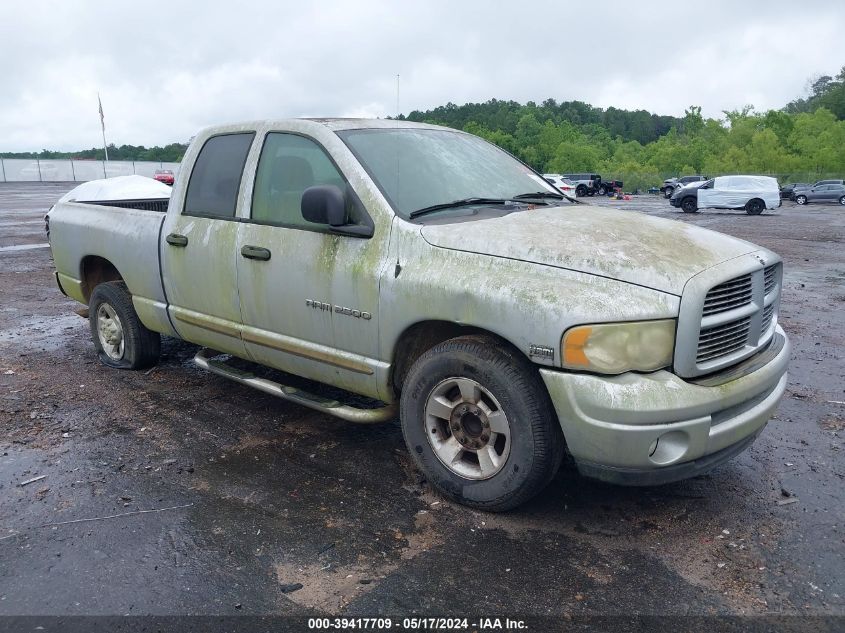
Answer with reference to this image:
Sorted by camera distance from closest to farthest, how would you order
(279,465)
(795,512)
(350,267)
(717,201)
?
(795,512), (350,267), (279,465), (717,201)

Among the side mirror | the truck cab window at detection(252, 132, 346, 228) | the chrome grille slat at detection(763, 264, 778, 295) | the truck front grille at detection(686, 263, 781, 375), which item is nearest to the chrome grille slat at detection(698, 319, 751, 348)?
the truck front grille at detection(686, 263, 781, 375)

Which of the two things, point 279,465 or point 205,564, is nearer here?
point 205,564

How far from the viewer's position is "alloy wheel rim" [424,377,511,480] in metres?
3.34

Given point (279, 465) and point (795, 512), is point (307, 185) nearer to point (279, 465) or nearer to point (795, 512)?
point (279, 465)

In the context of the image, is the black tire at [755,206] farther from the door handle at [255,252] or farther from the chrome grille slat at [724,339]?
the door handle at [255,252]

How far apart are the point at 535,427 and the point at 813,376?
363 cm

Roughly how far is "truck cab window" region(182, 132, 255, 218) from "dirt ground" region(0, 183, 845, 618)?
1390mm

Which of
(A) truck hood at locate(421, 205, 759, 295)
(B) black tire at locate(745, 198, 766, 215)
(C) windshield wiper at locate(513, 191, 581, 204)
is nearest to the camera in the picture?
(A) truck hood at locate(421, 205, 759, 295)

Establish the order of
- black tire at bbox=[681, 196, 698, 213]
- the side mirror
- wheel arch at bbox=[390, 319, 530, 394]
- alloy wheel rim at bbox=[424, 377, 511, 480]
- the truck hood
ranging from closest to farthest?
the truck hood < alloy wheel rim at bbox=[424, 377, 511, 480] < wheel arch at bbox=[390, 319, 530, 394] < the side mirror < black tire at bbox=[681, 196, 698, 213]

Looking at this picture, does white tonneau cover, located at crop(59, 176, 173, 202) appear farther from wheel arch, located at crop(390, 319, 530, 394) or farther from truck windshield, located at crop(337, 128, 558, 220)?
wheel arch, located at crop(390, 319, 530, 394)

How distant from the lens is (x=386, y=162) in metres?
4.00

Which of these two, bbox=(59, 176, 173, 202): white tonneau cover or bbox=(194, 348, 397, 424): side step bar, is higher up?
bbox=(59, 176, 173, 202): white tonneau cover

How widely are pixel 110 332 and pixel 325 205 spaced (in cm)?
304

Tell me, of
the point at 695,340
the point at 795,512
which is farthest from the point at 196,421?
the point at 795,512
